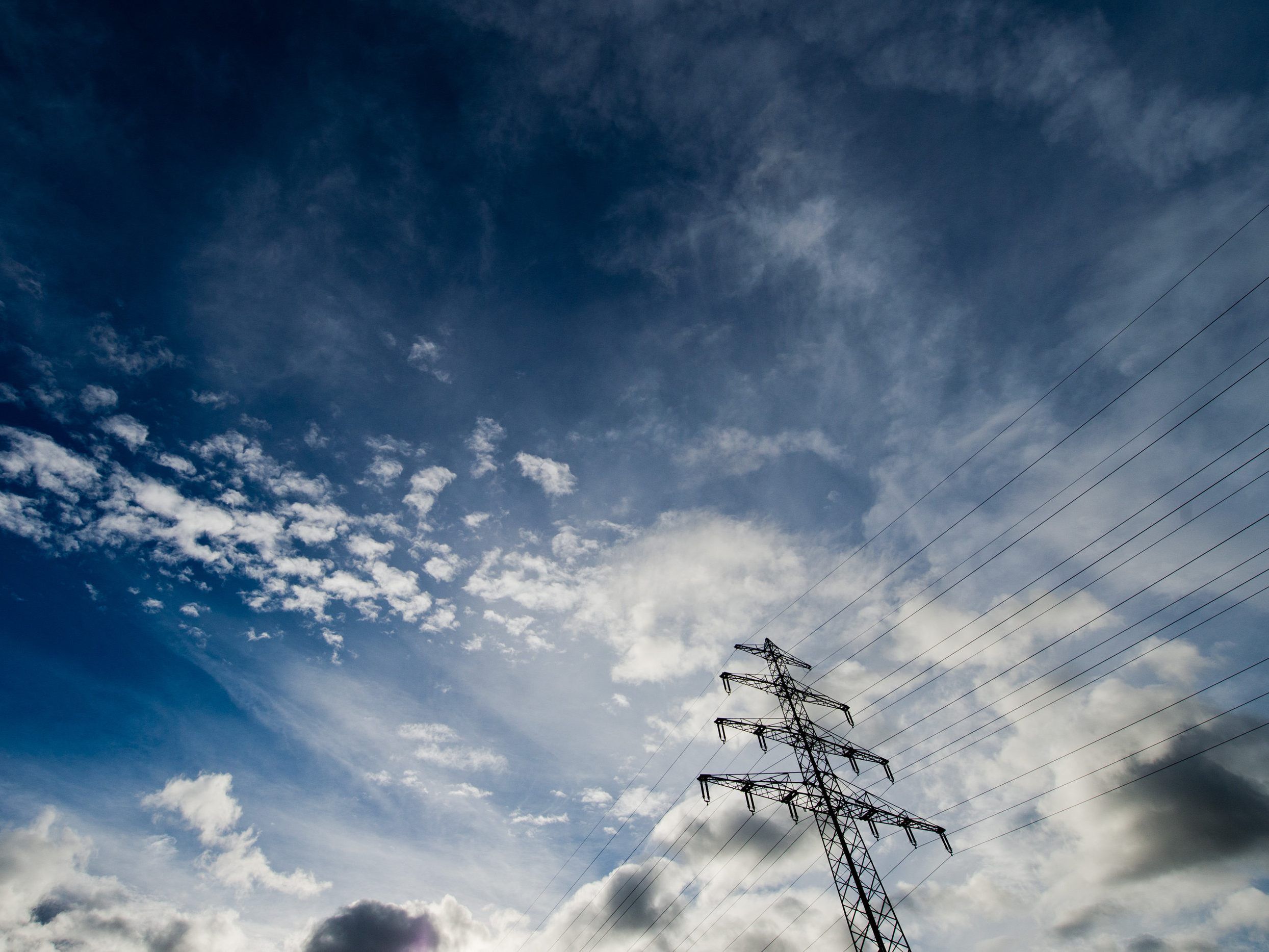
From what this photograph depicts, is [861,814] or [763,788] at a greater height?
[763,788]

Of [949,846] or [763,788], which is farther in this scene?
[949,846]

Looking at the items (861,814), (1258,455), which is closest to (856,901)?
(861,814)

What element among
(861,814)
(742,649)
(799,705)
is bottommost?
(861,814)

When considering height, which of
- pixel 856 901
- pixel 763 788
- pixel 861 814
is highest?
pixel 763 788

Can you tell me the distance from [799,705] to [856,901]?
23.1ft

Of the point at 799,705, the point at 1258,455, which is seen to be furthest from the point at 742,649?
the point at 1258,455

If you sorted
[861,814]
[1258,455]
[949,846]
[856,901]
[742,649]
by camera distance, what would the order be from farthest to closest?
[742,649] < [949,846] < [861,814] < [856,901] < [1258,455]

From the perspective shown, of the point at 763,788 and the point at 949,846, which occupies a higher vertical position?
Answer: the point at 763,788

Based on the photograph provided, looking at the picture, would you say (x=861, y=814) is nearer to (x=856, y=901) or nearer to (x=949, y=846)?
(x=856, y=901)

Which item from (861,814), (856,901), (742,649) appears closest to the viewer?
(856,901)

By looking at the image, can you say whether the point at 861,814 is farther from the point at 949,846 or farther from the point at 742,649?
the point at 742,649

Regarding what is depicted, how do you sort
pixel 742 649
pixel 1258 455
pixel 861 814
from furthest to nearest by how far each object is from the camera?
1. pixel 742 649
2. pixel 861 814
3. pixel 1258 455

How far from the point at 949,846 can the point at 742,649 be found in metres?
Result: 11.5

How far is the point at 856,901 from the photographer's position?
19.8 meters
